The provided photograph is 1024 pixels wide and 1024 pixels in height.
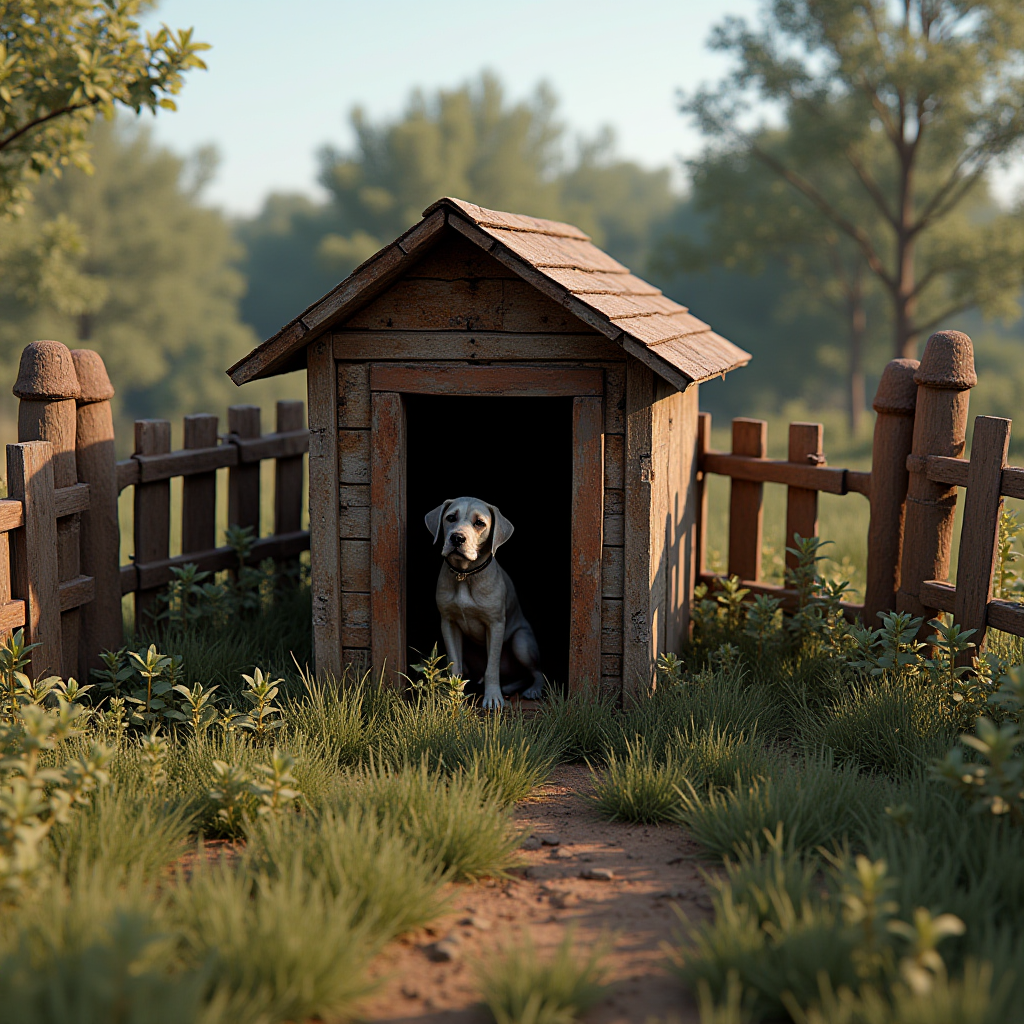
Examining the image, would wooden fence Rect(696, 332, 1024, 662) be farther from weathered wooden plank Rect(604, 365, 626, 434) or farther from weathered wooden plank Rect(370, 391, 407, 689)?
weathered wooden plank Rect(370, 391, 407, 689)

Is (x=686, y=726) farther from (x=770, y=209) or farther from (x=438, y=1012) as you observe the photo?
(x=770, y=209)

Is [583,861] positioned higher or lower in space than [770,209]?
lower

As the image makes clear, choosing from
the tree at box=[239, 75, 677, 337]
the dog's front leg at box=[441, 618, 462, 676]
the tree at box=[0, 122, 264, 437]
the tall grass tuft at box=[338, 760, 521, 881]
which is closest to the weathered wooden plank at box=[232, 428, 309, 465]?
the dog's front leg at box=[441, 618, 462, 676]

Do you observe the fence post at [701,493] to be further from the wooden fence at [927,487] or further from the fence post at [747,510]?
the wooden fence at [927,487]

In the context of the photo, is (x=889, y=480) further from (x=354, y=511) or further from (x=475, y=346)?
(x=354, y=511)

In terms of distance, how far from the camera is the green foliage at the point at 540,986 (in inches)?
107

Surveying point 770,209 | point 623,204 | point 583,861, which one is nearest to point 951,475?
point 583,861

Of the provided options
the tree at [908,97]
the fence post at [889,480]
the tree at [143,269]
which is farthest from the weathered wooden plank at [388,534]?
the tree at [143,269]

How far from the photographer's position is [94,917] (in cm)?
283

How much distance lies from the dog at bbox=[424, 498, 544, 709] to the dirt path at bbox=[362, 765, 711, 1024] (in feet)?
4.19

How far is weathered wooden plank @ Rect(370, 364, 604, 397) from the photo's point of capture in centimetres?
509

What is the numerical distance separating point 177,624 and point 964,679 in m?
4.60

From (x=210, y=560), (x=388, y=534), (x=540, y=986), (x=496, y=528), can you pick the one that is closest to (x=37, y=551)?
(x=210, y=560)

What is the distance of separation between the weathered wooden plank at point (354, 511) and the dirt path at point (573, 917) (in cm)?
179
